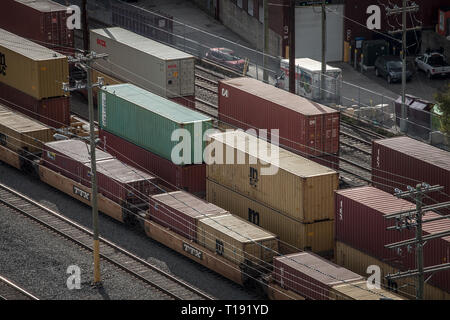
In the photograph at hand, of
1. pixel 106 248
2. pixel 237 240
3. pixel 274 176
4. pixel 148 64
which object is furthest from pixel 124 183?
pixel 148 64

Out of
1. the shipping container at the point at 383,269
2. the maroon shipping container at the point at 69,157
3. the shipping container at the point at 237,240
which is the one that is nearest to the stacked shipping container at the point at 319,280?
the shipping container at the point at 237,240

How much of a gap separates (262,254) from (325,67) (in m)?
26.3

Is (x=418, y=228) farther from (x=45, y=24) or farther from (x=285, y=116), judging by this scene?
(x=45, y=24)

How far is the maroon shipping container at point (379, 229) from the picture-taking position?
144 ft

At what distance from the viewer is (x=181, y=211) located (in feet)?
167

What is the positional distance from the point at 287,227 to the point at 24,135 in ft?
59.8

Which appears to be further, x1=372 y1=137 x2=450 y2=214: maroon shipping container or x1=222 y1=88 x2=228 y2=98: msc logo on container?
x1=222 y1=88 x2=228 y2=98: msc logo on container

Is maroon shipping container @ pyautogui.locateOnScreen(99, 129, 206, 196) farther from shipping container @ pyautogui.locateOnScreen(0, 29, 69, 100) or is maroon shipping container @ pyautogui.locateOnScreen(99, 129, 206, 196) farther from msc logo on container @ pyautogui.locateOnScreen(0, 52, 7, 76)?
msc logo on container @ pyautogui.locateOnScreen(0, 52, 7, 76)

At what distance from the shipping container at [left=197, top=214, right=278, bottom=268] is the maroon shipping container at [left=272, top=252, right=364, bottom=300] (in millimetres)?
1323

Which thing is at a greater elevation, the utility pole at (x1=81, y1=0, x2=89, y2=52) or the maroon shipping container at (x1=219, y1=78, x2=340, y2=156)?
the utility pole at (x1=81, y1=0, x2=89, y2=52)

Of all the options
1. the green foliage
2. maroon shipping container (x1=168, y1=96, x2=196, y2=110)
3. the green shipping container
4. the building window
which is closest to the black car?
the building window

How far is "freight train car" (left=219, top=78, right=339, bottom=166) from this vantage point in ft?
181

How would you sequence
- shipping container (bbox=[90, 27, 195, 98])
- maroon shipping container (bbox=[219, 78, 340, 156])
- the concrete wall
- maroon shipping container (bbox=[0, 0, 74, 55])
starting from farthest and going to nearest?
the concrete wall → maroon shipping container (bbox=[0, 0, 74, 55]) → shipping container (bbox=[90, 27, 195, 98]) → maroon shipping container (bbox=[219, 78, 340, 156])

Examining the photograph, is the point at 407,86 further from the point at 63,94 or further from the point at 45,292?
the point at 45,292
